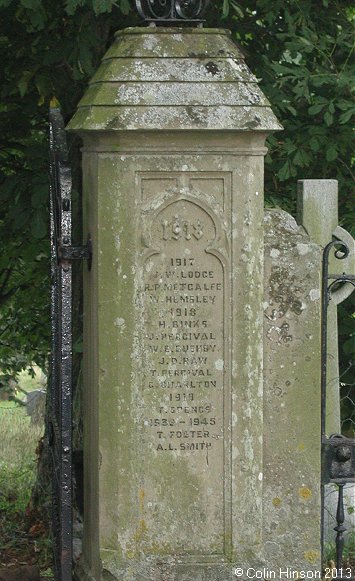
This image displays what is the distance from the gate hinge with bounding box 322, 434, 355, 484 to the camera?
13.4 feet

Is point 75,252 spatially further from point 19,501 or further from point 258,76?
point 19,501

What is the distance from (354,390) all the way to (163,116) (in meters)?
2.64

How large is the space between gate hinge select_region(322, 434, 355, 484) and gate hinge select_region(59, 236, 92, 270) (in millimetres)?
1163

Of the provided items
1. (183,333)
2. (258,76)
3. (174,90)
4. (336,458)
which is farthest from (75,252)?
(258,76)

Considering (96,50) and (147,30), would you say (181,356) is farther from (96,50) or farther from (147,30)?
(96,50)

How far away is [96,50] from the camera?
231 inches

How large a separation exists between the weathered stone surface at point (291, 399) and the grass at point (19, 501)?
75.2 inches

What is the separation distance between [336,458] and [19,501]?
3770 mm

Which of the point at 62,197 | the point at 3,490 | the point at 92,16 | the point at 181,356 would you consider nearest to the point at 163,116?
the point at 62,197

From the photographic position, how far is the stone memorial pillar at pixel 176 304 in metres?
3.70

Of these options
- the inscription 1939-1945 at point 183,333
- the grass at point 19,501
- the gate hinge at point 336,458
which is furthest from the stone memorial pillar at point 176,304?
the grass at point 19,501

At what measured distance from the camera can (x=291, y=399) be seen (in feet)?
13.1

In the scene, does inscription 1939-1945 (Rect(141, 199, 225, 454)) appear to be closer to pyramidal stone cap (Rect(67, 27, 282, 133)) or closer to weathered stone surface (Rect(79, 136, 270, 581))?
Answer: weathered stone surface (Rect(79, 136, 270, 581))

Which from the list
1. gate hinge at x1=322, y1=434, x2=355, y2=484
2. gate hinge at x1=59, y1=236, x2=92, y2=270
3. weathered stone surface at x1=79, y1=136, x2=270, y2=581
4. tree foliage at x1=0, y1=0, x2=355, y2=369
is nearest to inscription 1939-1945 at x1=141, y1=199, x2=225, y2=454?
weathered stone surface at x1=79, y1=136, x2=270, y2=581
